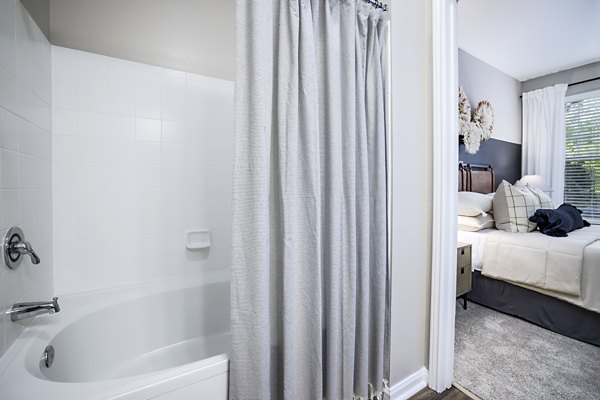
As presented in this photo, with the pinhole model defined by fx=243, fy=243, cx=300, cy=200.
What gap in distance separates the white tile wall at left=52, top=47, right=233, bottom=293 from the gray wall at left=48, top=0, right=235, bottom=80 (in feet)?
0.22

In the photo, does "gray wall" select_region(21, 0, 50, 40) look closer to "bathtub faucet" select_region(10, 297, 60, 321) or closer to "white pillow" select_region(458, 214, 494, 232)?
"bathtub faucet" select_region(10, 297, 60, 321)

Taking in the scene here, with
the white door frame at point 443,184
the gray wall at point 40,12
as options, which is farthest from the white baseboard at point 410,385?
the gray wall at point 40,12

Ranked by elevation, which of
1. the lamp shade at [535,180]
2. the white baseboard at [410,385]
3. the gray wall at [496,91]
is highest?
the gray wall at [496,91]

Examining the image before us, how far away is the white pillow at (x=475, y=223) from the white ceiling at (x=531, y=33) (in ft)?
6.44

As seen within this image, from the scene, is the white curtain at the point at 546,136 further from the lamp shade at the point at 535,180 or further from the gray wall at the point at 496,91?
the lamp shade at the point at 535,180

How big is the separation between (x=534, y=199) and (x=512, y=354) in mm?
1649

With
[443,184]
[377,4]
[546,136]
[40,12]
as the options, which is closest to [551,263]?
[443,184]

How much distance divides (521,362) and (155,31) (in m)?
3.13

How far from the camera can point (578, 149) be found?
138 inches

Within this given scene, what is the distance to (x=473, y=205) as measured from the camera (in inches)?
94.3

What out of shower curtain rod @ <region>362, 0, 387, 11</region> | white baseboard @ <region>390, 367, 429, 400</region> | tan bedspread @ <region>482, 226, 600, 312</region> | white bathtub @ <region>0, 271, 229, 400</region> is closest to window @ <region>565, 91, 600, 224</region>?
tan bedspread @ <region>482, 226, 600, 312</region>

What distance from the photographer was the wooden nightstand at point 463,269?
2.01m

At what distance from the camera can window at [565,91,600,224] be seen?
335 cm

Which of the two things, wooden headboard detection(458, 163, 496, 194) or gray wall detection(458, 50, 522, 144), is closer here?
wooden headboard detection(458, 163, 496, 194)
